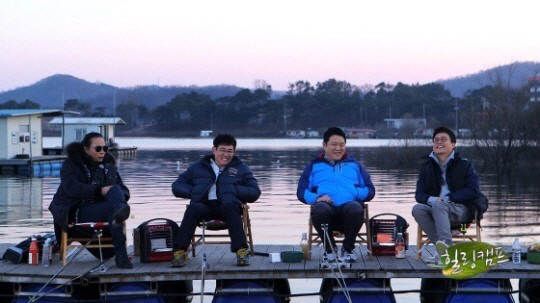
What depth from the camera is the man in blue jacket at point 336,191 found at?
8.88 metres

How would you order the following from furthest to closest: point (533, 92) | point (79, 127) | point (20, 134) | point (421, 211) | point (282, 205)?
1. point (79, 127)
2. point (533, 92)
3. point (20, 134)
4. point (282, 205)
5. point (421, 211)

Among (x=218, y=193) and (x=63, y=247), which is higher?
(x=218, y=193)

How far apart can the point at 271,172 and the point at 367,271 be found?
33.5 metres

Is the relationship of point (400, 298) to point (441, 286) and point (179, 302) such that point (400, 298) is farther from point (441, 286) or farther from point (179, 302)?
point (179, 302)

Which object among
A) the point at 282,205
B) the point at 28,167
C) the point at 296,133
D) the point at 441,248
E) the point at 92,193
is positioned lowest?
the point at 282,205

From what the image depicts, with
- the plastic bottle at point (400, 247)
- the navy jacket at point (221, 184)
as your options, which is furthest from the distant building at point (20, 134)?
the plastic bottle at point (400, 247)

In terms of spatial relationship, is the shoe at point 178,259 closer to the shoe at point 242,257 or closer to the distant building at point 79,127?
the shoe at point 242,257

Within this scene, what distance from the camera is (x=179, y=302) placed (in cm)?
952

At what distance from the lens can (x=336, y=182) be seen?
9.30 m

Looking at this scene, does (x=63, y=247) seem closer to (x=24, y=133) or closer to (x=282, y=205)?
(x=282, y=205)

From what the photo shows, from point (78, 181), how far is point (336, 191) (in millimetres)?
2577

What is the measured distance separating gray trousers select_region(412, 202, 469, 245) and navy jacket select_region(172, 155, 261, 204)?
5.49ft

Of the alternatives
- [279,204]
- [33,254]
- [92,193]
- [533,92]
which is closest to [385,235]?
[92,193]

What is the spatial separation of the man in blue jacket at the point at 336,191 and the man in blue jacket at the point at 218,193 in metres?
0.59
